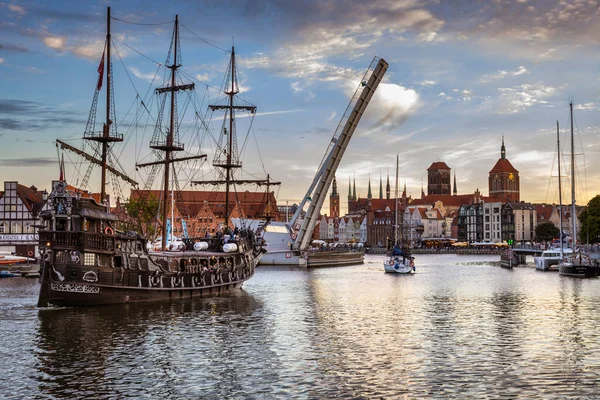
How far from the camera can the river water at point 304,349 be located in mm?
20328

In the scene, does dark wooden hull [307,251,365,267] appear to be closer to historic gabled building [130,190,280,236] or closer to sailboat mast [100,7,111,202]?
historic gabled building [130,190,280,236]

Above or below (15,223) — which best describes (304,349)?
below

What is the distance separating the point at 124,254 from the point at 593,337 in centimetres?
2257

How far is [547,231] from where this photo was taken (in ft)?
623

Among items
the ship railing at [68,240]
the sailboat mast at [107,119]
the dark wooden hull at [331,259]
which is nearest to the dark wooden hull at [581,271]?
the dark wooden hull at [331,259]

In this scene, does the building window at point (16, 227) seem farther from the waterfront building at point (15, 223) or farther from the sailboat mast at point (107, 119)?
the sailboat mast at point (107, 119)

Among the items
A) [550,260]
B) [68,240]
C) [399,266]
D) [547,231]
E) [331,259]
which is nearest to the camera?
[68,240]

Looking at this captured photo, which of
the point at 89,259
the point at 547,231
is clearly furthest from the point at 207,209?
the point at 89,259

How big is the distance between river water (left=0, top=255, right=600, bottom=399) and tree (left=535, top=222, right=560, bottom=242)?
151 metres

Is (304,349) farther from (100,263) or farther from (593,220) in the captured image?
(593,220)

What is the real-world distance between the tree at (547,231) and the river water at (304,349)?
151m

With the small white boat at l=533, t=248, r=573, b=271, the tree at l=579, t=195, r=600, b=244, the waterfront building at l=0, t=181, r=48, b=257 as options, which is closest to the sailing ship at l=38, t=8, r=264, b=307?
the waterfront building at l=0, t=181, r=48, b=257

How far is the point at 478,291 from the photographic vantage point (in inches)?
2106

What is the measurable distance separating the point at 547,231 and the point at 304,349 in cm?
17441
